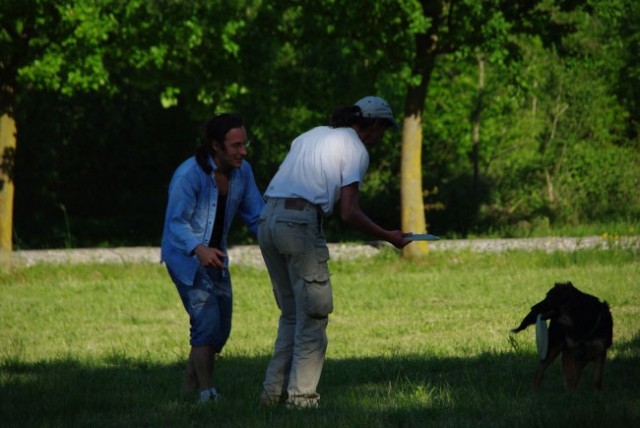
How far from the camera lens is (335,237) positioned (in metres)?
28.5

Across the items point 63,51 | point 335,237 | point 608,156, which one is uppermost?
point 63,51

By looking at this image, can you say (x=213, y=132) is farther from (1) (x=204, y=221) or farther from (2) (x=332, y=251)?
(2) (x=332, y=251)

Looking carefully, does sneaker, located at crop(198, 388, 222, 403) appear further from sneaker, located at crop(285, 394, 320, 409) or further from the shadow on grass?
sneaker, located at crop(285, 394, 320, 409)

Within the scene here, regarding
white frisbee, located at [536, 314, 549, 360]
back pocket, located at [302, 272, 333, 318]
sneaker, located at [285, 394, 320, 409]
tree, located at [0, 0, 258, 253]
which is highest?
tree, located at [0, 0, 258, 253]

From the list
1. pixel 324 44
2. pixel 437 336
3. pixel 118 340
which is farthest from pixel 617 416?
pixel 324 44

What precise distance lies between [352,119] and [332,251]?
13364 mm

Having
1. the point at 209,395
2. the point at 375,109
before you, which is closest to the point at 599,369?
the point at 375,109

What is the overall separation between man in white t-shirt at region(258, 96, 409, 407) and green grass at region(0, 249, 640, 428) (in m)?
0.42

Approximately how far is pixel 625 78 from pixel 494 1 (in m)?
14.8

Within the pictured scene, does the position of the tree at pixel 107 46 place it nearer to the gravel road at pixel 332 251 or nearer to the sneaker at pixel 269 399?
the gravel road at pixel 332 251

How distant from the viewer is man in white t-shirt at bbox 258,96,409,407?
273 inches

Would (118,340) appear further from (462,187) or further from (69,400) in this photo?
(462,187)

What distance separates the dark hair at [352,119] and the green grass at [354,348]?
1738 mm

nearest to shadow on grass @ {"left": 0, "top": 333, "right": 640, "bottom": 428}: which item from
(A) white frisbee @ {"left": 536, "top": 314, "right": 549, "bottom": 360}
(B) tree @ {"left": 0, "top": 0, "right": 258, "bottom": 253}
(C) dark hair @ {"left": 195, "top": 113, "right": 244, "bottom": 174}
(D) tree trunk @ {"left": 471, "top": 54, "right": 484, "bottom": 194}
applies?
(A) white frisbee @ {"left": 536, "top": 314, "right": 549, "bottom": 360}
